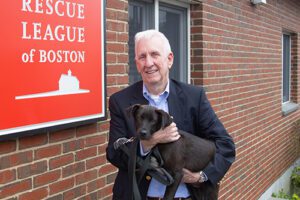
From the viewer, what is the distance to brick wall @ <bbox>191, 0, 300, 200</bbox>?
18.4 ft

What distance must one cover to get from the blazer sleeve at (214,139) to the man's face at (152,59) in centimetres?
33

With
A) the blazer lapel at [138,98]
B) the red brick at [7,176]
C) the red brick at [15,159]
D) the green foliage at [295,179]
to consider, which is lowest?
the green foliage at [295,179]

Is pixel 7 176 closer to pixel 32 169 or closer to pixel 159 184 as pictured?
pixel 32 169

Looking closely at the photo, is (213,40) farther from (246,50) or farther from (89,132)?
(89,132)

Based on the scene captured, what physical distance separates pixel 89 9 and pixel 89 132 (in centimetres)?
97

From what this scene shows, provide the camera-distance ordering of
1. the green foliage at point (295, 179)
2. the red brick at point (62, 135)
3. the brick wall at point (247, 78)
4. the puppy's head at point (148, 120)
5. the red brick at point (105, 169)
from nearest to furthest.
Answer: the puppy's head at point (148, 120)
the red brick at point (62, 135)
the red brick at point (105, 169)
the brick wall at point (247, 78)
the green foliage at point (295, 179)

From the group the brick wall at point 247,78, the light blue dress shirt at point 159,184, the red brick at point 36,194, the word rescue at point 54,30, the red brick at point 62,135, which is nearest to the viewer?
the light blue dress shirt at point 159,184

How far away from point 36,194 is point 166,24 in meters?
2.82

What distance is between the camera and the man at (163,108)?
2512mm

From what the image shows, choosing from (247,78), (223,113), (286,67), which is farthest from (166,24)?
(286,67)

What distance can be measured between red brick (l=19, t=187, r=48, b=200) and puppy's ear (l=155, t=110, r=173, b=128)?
1124 millimetres

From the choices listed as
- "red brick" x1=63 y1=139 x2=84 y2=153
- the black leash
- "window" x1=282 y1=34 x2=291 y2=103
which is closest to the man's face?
the black leash

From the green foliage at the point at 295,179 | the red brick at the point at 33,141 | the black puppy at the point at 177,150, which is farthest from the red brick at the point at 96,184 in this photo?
the green foliage at the point at 295,179

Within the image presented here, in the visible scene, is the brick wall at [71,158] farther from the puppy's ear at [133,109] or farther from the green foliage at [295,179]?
the green foliage at [295,179]
